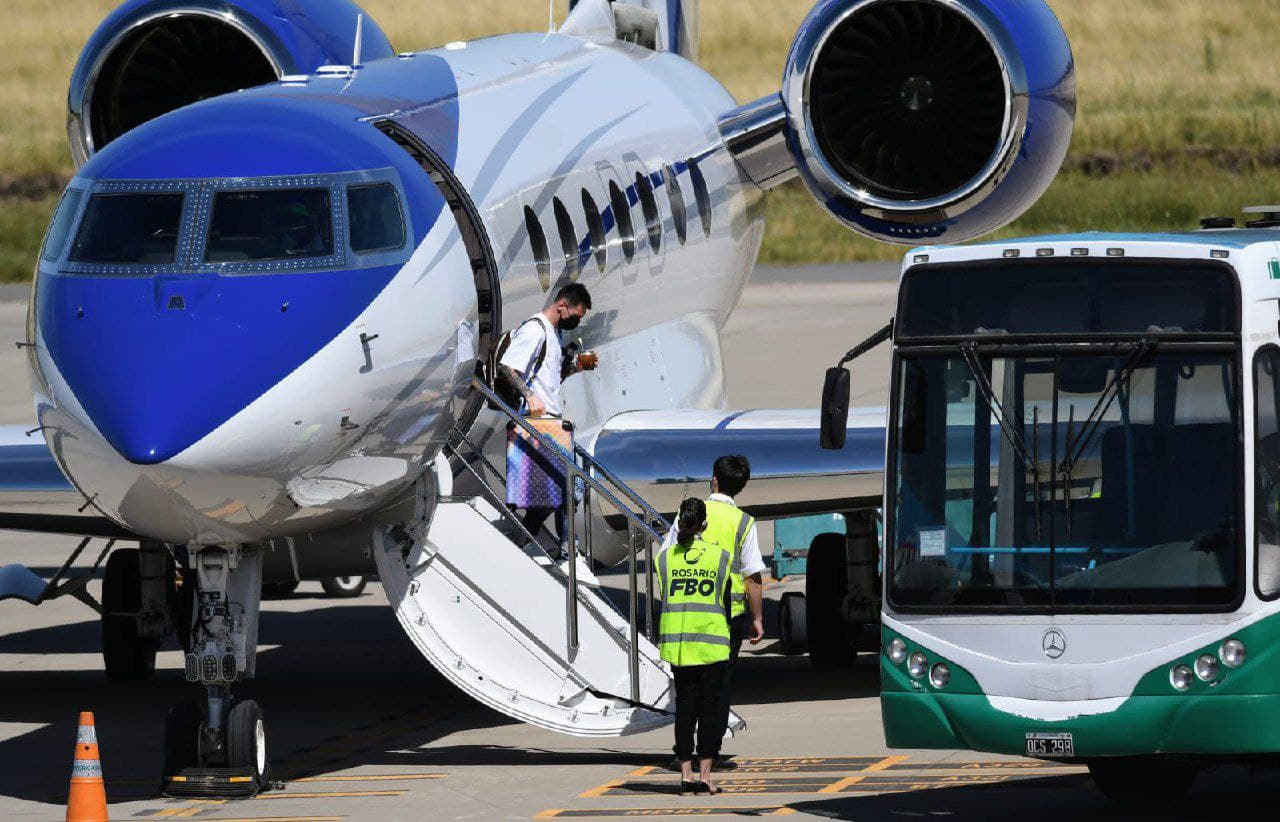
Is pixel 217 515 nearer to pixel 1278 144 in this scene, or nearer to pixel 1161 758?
pixel 1161 758

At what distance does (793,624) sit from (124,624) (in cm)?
516

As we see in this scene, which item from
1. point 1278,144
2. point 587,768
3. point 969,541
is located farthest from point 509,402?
point 1278,144

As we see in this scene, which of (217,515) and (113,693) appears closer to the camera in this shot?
(217,515)

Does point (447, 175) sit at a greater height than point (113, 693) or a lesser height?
greater

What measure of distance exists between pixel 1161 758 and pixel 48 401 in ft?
19.7

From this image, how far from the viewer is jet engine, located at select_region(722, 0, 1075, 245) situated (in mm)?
19094

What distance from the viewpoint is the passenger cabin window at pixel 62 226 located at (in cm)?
1336

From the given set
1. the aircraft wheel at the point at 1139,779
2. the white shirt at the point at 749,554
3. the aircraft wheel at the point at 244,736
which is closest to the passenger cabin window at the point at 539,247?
the white shirt at the point at 749,554

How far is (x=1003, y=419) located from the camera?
11719mm

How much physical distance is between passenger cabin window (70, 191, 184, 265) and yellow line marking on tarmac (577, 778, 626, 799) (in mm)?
3613

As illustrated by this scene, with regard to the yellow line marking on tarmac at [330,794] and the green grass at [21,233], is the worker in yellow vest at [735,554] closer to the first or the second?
the yellow line marking on tarmac at [330,794]

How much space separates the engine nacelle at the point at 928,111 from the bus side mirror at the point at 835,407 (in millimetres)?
7262

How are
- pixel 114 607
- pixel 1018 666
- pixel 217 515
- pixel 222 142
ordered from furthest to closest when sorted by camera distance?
pixel 114 607
pixel 222 142
pixel 217 515
pixel 1018 666

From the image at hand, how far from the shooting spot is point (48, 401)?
12.8 m
